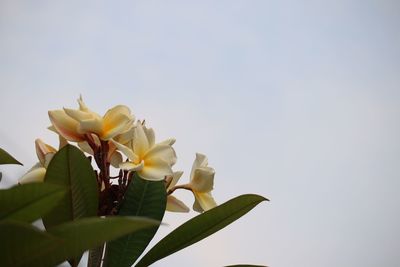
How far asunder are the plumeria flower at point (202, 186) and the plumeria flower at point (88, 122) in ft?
0.33

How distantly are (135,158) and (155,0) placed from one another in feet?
5.52

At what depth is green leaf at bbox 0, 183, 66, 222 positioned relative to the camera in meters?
0.26

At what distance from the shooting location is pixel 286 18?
2.10 metres

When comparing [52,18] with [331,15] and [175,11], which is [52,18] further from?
[331,15]

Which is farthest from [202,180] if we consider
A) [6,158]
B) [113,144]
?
[6,158]

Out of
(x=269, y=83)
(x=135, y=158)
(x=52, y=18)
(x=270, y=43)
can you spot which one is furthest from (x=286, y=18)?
(x=135, y=158)

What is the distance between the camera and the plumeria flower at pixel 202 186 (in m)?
0.49

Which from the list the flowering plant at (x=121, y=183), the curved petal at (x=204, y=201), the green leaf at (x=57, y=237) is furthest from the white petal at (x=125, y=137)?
the green leaf at (x=57, y=237)

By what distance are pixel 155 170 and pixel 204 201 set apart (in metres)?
0.09

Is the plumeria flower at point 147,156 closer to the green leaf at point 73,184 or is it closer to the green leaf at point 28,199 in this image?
the green leaf at point 73,184

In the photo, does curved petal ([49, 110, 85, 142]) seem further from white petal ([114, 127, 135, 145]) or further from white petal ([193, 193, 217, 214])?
white petal ([193, 193, 217, 214])

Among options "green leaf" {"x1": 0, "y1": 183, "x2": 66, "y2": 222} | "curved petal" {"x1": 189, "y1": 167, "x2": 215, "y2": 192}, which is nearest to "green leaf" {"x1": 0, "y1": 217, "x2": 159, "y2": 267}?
"green leaf" {"x1": 0, "y1": 183, "x2": 66, "y2": 222}

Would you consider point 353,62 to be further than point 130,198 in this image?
Yes

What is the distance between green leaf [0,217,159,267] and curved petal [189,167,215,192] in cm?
25
